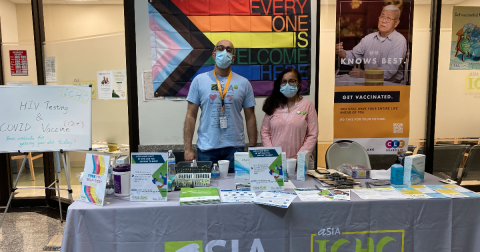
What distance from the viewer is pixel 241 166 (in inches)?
86.3

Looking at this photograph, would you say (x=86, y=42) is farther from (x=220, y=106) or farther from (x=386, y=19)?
(x=386, y=19)

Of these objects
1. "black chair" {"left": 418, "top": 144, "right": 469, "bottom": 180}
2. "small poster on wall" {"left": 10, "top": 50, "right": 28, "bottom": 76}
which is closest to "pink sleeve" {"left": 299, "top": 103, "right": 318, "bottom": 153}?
"black chair" {"left": 418, "top": 144, "right": 469, "bottom": 180}

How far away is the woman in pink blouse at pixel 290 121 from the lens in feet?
8.90

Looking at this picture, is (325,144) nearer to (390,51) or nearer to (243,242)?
(390,51)

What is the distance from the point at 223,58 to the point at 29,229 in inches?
102

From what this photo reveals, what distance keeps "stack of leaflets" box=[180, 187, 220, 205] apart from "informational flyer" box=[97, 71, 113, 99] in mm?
2115

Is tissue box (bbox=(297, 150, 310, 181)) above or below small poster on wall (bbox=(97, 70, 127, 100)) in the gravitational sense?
below

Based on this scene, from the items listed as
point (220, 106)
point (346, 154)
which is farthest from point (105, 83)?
point (346, 154)

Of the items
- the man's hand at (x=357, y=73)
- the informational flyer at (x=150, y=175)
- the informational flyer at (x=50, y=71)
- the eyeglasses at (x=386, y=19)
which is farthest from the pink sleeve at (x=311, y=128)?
the informational flyer at (x=50, y=71)

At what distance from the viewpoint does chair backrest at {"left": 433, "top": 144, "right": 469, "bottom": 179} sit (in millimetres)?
3711

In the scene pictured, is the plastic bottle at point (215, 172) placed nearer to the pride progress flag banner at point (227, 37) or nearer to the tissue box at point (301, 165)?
the tissue box at point (301, 165)

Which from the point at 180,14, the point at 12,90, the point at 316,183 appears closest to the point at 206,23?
the point at 180,14

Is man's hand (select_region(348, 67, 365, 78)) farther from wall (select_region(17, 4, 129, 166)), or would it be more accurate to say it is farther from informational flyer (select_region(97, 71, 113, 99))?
informational flyer (select_region(97, 71, 113, 99))

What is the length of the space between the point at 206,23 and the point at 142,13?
0.72 metres
